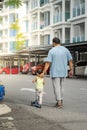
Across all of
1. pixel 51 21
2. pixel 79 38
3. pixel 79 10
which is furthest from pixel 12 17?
pixel 79 38

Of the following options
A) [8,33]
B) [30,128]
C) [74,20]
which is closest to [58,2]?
[74,20]

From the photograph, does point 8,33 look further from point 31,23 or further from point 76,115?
point 76,115

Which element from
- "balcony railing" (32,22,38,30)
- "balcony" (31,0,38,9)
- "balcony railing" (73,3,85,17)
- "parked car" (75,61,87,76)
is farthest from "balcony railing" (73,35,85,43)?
"balcony" (31,0,38,9)

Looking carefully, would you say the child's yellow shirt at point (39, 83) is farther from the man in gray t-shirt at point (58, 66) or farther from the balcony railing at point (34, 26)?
the balcony railing at point (34, 26)

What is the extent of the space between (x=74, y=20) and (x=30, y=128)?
4930 cm

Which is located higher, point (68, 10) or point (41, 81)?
point (68, 10)

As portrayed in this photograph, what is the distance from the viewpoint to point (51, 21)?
6788 centimetres

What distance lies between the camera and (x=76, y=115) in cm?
1142

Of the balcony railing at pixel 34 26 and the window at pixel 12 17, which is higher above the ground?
the window at pixel 12 17

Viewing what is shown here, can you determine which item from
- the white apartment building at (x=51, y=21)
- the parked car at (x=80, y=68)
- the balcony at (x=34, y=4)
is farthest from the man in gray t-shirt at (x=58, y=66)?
the balcony at (x=34, y=4)

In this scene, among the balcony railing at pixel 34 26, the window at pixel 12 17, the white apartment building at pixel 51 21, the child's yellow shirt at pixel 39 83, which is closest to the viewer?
the child's yellow shirt at pixel 39 83

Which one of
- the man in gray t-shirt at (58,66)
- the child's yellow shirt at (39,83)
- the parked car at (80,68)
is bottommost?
the parked car at (80,68)

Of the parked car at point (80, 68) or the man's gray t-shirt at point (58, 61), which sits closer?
the man's gray t-shirt at point (58, 61)

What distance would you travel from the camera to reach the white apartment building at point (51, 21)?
5744 cm
